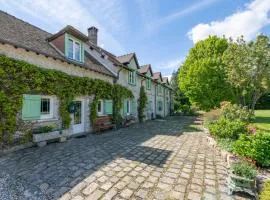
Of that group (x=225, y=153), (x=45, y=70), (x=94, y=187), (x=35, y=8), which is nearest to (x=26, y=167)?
(x=94, y=187)

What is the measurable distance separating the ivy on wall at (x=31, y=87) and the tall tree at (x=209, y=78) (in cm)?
1621

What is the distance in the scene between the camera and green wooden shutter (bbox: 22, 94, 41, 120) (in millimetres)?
8414

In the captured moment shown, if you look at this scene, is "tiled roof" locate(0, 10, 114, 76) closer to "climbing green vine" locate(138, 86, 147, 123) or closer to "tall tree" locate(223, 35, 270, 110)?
"climbing green vine" locate(138, 86, 147, 123)

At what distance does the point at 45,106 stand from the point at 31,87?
5.15 ft

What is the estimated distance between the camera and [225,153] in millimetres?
7246

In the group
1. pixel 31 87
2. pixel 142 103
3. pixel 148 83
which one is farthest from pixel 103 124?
pixel 148 83

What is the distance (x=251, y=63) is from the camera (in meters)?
17.4

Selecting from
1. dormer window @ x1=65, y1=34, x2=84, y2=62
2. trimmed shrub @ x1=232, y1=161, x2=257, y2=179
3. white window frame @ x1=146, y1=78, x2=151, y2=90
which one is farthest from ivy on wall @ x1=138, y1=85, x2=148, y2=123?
trimmed shrub @ x1=232, y1=161, x2=257, y2=179

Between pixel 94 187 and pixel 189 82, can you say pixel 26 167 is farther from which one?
pixel 189 82

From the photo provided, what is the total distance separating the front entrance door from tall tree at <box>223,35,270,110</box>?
51.9 ft

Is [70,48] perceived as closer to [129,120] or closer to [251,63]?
[129,120]

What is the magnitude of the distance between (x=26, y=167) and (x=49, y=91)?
4767mm

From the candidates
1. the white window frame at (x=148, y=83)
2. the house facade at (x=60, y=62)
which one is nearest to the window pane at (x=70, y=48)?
the house facade at (x=60, y=62)

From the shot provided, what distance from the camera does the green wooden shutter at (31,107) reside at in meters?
8.41
